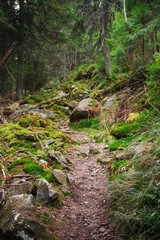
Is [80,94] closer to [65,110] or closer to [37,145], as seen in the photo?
[65,110]

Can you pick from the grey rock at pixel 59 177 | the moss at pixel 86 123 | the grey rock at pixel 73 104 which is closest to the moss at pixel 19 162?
the grey rock at pixel 59 177

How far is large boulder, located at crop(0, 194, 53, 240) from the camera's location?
4.41 feet

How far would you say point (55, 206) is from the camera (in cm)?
229

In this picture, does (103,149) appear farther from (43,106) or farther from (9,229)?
(43,106)

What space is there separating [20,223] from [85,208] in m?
1.26

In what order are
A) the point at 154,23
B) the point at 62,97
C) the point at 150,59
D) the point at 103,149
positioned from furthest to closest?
the point at 62,97
the point at 150,59
the point at 154,23
the point at 103,149

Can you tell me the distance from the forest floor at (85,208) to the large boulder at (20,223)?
0.43 meters

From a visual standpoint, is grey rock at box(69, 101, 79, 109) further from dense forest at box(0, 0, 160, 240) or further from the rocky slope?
the rocky slope

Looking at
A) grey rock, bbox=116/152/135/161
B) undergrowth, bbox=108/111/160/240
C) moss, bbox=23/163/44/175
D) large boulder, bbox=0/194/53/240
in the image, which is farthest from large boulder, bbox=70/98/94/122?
large boulder, bbox=0/194/53/240

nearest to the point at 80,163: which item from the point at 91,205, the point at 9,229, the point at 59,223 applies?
the point at 91,205

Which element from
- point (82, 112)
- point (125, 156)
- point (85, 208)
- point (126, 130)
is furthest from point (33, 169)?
point (82, 112)

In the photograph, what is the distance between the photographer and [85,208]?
7.80ft

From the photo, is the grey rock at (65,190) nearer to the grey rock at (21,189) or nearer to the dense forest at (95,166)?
the dense forest at (95,166)

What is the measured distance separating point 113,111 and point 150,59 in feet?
8.60
